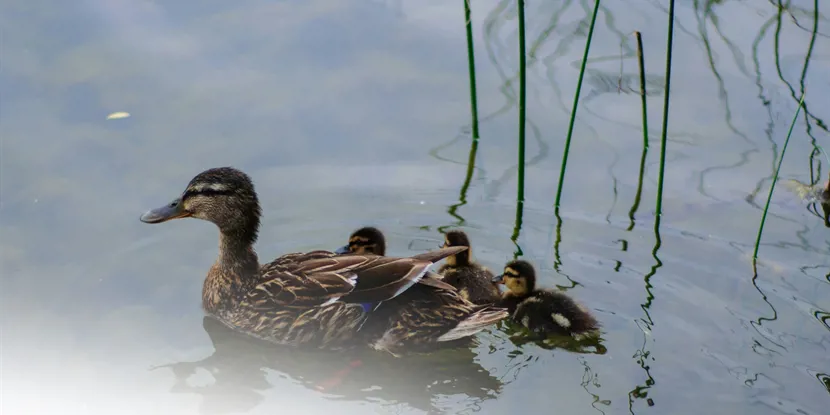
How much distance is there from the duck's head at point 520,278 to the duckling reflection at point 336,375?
0.38 meters

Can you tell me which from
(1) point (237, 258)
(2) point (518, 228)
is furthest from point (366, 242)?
(2) point (518, 228)

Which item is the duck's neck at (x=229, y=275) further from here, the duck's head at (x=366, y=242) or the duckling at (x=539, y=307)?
the duckling at (x=539, y=307)

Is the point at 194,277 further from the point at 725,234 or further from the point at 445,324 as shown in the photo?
the point at 725,234

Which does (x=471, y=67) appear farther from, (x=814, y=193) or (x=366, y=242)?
(x=814, y=193)

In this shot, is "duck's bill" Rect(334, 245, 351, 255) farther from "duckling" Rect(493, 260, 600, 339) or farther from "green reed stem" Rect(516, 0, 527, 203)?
"green reed stem" Rect(516, 0, 527, 203)

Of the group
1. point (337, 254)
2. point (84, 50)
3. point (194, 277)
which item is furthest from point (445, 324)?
point (84, 50)

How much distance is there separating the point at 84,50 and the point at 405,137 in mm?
2172

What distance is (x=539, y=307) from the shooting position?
5180 millimetres

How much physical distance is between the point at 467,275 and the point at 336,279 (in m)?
0.71

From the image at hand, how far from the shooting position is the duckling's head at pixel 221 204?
5422mm

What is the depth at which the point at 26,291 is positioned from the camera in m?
5.39

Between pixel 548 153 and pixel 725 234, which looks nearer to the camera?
pixel 725 234

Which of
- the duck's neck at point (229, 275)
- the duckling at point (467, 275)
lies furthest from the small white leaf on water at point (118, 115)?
the duckling at point (467, 275)

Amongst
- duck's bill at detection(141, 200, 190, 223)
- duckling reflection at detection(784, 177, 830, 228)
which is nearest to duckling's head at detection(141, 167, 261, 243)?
duck's bill at detection(141, 200, 190, 223)
